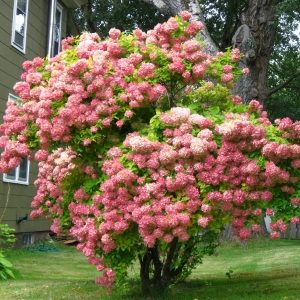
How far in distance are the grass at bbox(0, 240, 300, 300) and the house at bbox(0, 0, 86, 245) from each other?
1.19m

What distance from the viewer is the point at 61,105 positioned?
654 cm

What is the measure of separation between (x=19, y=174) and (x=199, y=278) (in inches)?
261

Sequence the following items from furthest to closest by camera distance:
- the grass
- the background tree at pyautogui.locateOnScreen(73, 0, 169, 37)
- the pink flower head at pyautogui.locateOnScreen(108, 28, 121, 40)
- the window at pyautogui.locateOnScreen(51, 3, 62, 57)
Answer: the background tree at pyautogui.locateOnScreen(73, 0, 169, 37)
the window at pyautogui.locateOnScreen(51, 3, 62, 57)
the grass
the pink flower head at pyautogui.locateOnScreen(108, 28, 121, 40)

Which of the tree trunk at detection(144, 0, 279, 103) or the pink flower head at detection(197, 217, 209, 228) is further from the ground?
the tree trunk at detection(144, 0, 279, 103)

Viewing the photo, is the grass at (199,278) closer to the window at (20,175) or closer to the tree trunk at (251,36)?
the window at (20,175)

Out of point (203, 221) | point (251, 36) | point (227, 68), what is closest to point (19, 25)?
point (251, 36)

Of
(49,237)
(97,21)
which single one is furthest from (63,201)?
(97,21)

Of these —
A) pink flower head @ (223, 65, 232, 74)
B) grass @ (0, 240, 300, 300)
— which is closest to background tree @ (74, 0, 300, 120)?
grass @ (0, 240, 300, 300)

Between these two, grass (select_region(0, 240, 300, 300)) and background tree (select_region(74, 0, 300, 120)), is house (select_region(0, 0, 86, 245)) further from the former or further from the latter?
background tree (select_region(74, 0, 300, 120))

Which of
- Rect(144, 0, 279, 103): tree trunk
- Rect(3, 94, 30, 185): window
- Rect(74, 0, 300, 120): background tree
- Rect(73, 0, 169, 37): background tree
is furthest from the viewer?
Rect(73, 0, 169, 37): background tree

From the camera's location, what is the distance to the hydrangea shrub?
5789 mm

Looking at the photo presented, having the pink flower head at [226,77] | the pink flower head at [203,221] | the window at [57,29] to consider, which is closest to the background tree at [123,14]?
the window at [57,29]

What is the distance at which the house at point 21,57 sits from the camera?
13.9m

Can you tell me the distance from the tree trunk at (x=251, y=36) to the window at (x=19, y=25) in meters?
3.38
